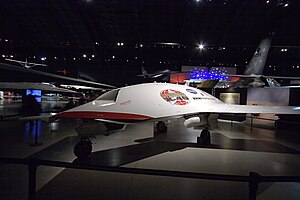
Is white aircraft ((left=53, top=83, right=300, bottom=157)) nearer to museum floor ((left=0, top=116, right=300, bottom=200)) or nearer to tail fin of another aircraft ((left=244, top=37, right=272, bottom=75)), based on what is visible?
museum floor ((left=0, top=116, right=300, bottom=200))

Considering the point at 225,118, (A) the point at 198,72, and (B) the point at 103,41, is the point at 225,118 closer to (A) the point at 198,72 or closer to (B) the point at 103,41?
(A) the point at 198,72

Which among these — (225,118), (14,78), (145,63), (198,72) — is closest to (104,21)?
(145,63)

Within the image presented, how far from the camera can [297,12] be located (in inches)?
778

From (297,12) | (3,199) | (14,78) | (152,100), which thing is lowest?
(3,199)

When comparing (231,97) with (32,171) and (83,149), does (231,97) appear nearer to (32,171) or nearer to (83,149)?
(83,149)

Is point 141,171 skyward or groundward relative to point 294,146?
skyward

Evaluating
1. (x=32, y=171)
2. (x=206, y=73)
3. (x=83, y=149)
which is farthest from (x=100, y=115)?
(x=206, y=73)

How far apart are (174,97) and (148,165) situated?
2.62m

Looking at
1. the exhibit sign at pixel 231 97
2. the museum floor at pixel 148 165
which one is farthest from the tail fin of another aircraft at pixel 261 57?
the museum floor at pixel 148 165

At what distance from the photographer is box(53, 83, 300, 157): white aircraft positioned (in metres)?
5.03

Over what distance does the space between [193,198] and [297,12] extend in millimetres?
24730

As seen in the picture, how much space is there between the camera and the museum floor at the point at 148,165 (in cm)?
365

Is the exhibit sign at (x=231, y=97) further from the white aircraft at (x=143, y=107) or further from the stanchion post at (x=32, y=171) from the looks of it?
the stanchion post at (x=32, y=171)

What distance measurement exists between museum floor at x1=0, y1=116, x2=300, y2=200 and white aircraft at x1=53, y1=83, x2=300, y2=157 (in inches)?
19.3
